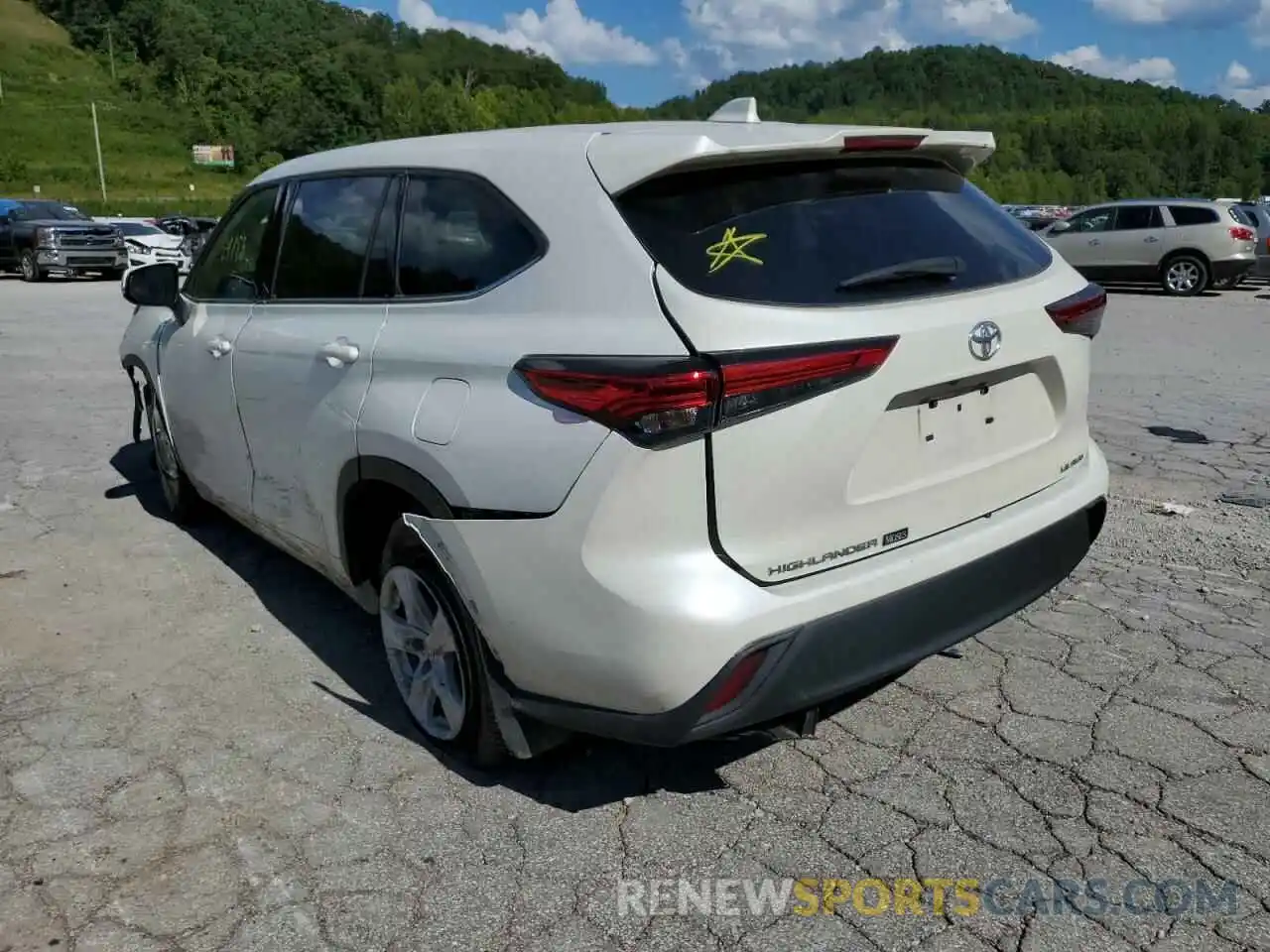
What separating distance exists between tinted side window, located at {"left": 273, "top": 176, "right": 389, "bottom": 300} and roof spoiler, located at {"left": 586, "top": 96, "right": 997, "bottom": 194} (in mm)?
987

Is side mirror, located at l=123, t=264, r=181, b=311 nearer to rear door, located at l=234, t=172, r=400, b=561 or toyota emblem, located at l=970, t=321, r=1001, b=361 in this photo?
rear door, located at l=234, t=172, r=400, b=561

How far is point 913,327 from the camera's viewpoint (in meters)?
2.48

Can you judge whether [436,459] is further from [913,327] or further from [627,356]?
[913,327]

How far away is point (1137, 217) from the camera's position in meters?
17.9

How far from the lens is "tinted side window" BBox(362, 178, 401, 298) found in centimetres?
320

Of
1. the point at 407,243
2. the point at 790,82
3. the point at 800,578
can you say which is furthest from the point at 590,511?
the point at 790,82

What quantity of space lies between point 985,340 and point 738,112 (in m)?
1.13

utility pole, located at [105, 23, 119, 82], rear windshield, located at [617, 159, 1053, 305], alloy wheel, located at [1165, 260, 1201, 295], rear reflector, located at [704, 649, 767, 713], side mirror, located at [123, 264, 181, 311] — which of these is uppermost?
utility pole, located at [105, 23, 119, 82]

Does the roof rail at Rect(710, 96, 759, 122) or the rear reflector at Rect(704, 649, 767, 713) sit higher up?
the roof rail at Rect(710, 96, 759, 122)

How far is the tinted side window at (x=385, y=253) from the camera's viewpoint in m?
3.20

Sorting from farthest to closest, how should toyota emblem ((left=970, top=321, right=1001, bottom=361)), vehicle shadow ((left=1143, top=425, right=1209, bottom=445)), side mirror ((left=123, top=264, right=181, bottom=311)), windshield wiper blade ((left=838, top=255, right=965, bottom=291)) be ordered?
vehicle shadow ((left=1143, top=425, right=1209, bottom=445)) < side mirror ((left=123, top=264, right=181, bottom=311)) < toyota emblem ((left=970, top=321, right=1001, bottom=361)) < windshield wiper blade ((left=838, top=255, right=965, bottom=291))

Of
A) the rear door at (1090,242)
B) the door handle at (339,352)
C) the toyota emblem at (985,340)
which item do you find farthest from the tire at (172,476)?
the rear door at (1090,242)

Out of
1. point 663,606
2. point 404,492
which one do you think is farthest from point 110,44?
point 663,606

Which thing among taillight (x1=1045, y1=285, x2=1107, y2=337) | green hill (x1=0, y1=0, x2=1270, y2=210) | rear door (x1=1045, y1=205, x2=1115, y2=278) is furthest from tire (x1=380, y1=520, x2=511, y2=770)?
green hill (x1=0, y1=0, x2=1270, y2=210)
